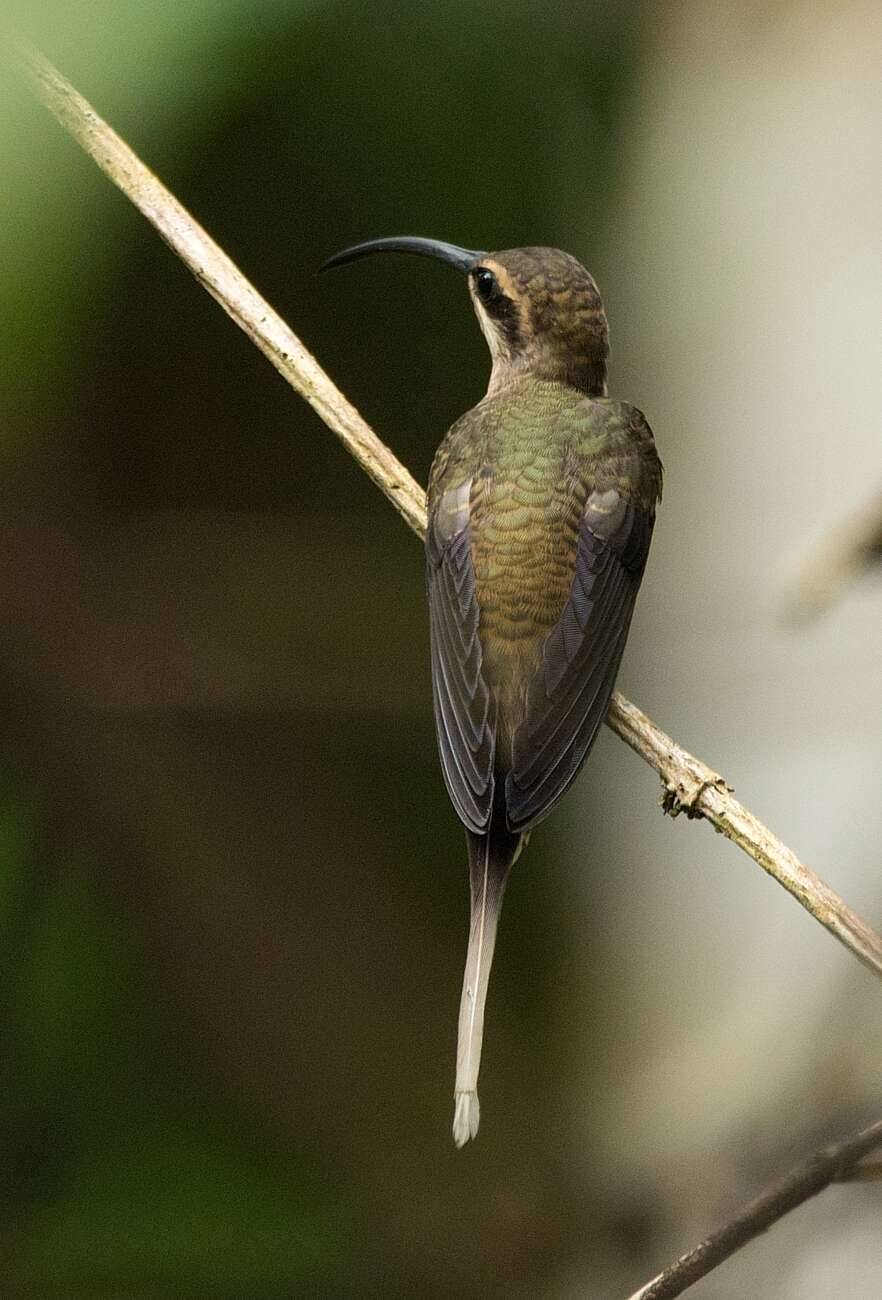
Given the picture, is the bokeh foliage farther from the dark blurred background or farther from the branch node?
the branch node

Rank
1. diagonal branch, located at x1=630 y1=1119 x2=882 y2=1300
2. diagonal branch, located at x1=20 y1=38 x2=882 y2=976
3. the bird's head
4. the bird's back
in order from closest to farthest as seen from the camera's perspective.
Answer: diagonal branch, located at x1=630 y1=1119 x2=882 y2=1300
diagonal branch, located at x1=20 y1=38 x2=882 y2=976
the bird's back
the bird's head

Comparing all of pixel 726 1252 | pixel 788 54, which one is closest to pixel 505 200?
pixel 788 54

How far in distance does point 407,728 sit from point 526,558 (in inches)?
45.2

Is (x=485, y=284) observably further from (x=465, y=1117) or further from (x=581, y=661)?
(x=465, y=1117)

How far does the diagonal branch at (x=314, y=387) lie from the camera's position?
1826mm

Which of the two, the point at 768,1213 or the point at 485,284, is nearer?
the point at 768,1213

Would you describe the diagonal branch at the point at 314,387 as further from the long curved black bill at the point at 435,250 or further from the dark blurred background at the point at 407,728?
the long curved black bill at the point at 435,250

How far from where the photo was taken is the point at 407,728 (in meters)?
3.24

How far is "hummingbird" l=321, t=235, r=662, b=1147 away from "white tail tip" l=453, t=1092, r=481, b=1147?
0.23m

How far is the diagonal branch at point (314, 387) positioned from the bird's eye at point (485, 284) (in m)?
0.58

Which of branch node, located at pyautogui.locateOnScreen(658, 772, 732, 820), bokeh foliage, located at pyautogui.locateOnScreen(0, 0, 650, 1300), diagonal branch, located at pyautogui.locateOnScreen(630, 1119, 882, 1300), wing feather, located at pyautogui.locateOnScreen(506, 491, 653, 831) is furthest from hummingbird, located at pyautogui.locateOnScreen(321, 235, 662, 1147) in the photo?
diagonal branch, located at pyautogui.locateOnScreen(630, 1119, 882, 1300)

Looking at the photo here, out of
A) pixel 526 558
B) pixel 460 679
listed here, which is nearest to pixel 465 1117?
pixel 460 679

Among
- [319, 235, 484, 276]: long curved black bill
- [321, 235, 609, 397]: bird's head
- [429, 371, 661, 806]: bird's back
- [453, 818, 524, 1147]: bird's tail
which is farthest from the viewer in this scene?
[321, 235, 609, 397]: bird's head

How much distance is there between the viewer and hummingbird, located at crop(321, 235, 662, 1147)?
1.89 metres
